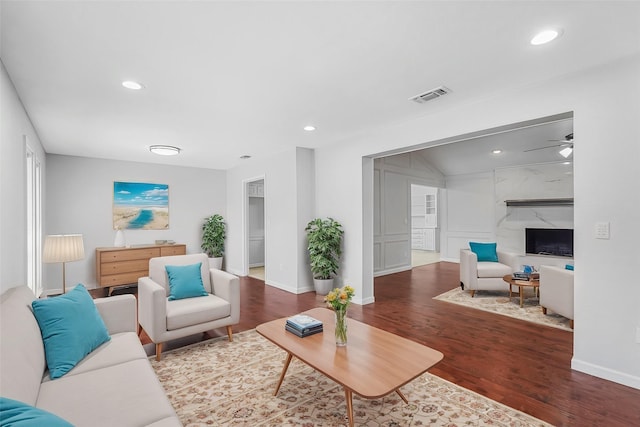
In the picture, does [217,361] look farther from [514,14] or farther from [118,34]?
[514,14]

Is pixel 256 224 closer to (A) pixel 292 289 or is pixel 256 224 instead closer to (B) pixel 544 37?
(A) pixel 292 289

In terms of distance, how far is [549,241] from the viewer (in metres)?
6.62

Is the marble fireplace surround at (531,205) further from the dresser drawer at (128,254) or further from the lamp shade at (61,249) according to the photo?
the lamp shade at (61,249)

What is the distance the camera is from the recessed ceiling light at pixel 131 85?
2.65 metres

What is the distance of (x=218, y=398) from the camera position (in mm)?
2229

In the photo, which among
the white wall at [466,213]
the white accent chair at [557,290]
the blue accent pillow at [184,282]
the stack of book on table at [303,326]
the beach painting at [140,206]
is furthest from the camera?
the white wall at [466,213]

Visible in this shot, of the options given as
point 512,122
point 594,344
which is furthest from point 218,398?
point 512,122

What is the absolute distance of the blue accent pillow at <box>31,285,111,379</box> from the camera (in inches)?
69.2

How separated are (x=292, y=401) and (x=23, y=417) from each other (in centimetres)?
165

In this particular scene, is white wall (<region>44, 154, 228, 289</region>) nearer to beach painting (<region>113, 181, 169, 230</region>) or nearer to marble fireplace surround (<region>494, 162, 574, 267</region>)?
beach painting (<region>113, 181, 169, 230</region>)

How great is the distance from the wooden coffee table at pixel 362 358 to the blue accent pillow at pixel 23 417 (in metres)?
1.19

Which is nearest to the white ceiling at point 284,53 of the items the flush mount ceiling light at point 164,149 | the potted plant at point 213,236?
the flush mount ceiling light at point 164,149

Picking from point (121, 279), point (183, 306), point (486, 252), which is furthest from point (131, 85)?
point (486, 252)

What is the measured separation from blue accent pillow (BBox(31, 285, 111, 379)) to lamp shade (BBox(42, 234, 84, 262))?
3.73 ft
